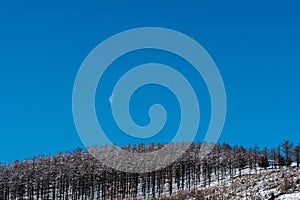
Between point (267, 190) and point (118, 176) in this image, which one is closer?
point (267, 190)

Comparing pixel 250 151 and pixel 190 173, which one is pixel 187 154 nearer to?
pixel 190 173

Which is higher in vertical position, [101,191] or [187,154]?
[187,154]

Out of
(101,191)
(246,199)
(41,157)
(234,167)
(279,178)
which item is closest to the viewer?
(246,199)

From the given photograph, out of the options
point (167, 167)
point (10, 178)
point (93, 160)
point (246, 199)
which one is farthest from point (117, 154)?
point (246, 199)

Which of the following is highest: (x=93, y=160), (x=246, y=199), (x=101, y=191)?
(x=93, y=160)

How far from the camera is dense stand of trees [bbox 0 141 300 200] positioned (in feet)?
331

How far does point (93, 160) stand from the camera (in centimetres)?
11044

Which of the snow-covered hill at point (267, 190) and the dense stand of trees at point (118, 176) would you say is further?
the dense stand of trees at point (118, 176)

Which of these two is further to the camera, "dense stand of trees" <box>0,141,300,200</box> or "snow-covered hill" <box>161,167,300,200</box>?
"dense stand of trees" <box>0,141,300,200</box>

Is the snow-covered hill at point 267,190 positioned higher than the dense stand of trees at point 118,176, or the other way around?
the dense stand of trees at point 118,176

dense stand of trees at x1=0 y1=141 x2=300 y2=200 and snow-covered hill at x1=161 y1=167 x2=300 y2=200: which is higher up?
dense stand of trees at x1=0 y1=141 x2=300 y2=200

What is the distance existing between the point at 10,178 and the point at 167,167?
129ft

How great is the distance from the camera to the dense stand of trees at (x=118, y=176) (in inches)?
3967

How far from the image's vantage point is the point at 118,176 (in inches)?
4163
